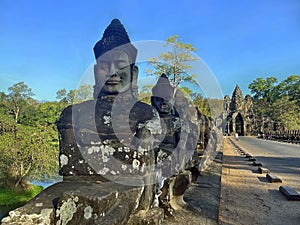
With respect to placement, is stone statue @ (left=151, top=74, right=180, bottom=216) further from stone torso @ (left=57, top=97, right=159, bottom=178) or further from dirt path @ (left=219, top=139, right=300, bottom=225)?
dirt path @ (left=219, top=139, right=300, bottom=225)

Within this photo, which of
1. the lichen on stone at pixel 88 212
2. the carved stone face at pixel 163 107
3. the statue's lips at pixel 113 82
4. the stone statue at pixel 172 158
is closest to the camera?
the lichen on stone at pixel 88 212

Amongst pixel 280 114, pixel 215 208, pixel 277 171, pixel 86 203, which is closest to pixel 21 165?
pixel 277 171

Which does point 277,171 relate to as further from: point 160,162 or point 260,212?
point 160,162

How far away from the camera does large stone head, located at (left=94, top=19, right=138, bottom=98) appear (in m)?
2.61

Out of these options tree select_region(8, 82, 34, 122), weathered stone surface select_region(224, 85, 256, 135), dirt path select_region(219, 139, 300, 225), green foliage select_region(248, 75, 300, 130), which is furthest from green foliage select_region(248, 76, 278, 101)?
dirt path select_region(219, 139, 300, 225)

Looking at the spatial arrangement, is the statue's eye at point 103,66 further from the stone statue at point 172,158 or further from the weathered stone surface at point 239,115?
the weathered stone surface at point 239,115

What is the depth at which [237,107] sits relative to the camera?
46969 mm

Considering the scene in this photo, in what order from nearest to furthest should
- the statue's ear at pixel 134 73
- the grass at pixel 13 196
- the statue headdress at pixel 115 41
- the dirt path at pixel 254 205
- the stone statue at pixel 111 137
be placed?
the stone statue at pixel 111 137 < the statue headdress at pixel 115 41 < the statue's ear at pixel 134 73 < the dirt path at pixel 254 205 < the grass at pixel 13 196

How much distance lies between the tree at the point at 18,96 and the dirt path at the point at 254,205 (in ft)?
130

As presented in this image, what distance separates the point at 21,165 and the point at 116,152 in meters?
15.5

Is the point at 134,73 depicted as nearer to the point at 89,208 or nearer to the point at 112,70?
the point at 112,70

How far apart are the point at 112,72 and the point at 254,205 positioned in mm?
3239

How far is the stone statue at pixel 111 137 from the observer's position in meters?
2.37

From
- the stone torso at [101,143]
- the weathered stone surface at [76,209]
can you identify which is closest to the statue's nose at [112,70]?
the stone torso at [101,143]
